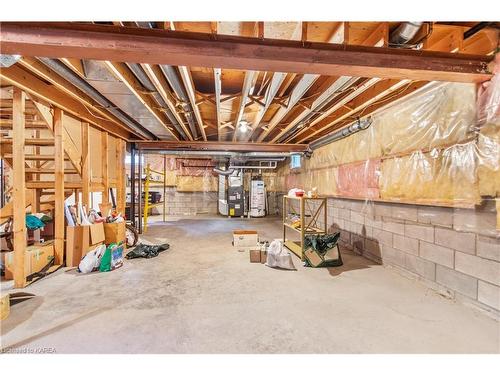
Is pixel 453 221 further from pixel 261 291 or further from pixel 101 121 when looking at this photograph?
pixel 101 121

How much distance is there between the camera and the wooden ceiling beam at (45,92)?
7.57ft

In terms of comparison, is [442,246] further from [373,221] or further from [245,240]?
[245,240]

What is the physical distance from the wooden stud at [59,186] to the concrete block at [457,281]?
4.43 m

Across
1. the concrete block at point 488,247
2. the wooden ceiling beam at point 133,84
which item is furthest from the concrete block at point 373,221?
the wooden ceiling beam at point 133,84

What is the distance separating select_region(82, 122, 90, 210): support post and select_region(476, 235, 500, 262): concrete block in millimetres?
4591

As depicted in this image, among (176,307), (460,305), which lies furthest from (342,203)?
(176,307)

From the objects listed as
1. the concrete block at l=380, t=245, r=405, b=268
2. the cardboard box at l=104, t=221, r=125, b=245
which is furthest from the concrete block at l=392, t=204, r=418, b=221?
the cardboard box at l=104, t=221, r=125, b=245

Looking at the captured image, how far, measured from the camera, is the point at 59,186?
3105 mm

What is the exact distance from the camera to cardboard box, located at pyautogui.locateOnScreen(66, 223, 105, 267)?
10.4 feet

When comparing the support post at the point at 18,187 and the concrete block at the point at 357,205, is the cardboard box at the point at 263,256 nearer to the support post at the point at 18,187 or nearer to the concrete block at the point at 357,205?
the concrete block at the point at 357,205

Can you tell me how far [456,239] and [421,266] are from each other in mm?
555

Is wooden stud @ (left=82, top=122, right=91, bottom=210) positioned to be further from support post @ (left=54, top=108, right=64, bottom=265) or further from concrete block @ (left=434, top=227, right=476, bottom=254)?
concrete block @ (left=434, top=227, right=476, bottom=254)

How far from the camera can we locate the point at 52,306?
213cm
